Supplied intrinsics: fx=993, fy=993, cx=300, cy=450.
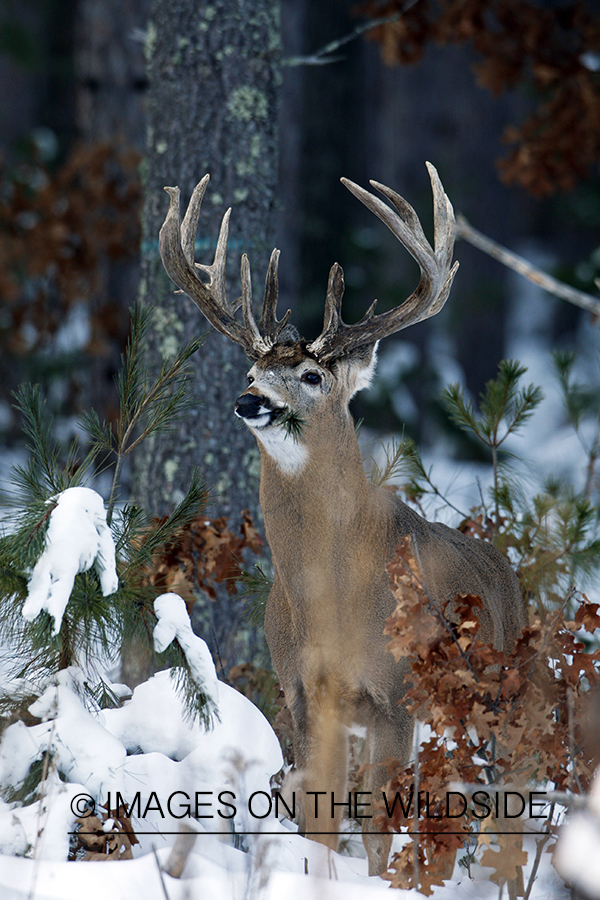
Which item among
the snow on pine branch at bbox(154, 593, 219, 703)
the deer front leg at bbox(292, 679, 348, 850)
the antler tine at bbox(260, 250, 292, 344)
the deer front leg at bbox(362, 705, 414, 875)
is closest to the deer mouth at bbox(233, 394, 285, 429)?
the antler tine at bbox(260, 250, 292, 344)

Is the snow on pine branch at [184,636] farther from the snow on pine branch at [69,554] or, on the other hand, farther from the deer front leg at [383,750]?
the deer front leg at [383,750]

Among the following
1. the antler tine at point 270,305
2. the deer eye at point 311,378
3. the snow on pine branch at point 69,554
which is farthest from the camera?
the antler tine at point 270,305

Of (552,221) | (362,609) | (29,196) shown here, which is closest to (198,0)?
(362,609)

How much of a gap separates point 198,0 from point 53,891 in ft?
13.3

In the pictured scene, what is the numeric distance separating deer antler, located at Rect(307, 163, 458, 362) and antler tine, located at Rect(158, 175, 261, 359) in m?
0.29

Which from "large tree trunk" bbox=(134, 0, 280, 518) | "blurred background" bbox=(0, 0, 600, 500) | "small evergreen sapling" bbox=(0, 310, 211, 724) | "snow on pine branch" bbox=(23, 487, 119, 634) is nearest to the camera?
"snow on pine branch" bbox=(23, 487, 119, 634)

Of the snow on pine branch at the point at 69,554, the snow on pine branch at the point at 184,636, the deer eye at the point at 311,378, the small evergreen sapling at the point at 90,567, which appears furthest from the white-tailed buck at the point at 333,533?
the snow on pine branch at the point at 69,554

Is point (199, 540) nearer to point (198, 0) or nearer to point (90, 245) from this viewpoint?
point (198, 0)

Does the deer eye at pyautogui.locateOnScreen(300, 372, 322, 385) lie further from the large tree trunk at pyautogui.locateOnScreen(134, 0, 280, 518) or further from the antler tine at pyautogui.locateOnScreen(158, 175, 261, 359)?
the large tree trunk at pyautogui.locateOnScreen(134, 0, 280, 518)

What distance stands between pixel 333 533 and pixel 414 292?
3.07 feet

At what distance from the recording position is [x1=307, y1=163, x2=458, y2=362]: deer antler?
362 centimetres

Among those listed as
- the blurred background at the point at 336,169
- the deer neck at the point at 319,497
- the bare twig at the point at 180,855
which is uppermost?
the blurred background at the point at 336,169

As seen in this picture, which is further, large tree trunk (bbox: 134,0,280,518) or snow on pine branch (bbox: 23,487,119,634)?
large tree trunk (bbox: 134,0,280,518)

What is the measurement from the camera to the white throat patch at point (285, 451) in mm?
3594
